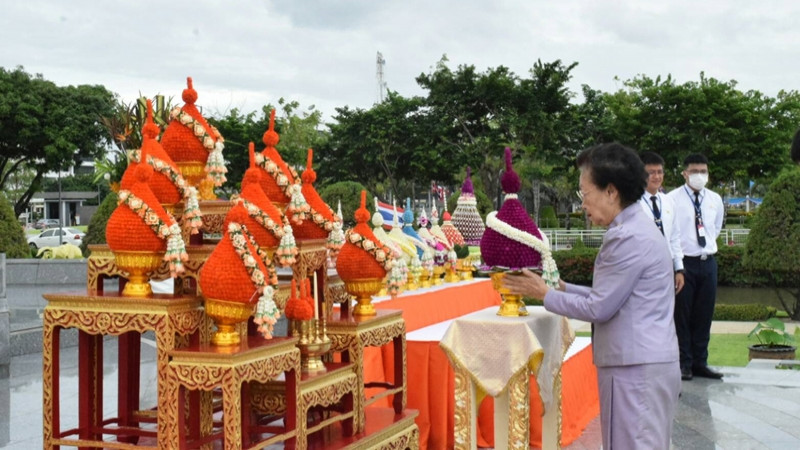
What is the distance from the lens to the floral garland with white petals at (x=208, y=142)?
12.4ft

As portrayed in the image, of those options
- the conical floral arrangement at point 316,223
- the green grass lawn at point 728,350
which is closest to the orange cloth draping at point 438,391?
the conical floral arrangement at point 316,223

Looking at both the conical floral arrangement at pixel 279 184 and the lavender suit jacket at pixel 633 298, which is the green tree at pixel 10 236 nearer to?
the conical floral arrangement at pixel 279 184

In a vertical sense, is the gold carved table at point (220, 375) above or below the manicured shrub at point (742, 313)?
above

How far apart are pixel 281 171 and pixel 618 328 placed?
162 cm

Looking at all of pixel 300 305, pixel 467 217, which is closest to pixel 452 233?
pixel 467 217

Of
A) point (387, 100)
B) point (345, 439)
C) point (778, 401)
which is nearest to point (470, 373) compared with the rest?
point (345, 439)

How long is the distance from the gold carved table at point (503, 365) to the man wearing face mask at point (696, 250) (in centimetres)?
A: 307

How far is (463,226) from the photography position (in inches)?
312

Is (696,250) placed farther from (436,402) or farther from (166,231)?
(166,231)

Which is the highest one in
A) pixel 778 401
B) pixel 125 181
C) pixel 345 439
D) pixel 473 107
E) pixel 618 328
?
pixel 473 107

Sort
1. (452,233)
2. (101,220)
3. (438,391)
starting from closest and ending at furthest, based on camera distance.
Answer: (438,391), (452,233), (101,220)

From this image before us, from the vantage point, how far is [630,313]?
3.07 metres

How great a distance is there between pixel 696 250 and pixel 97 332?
16.7 ft

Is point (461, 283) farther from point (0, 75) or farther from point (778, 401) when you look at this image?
point (0, 75)
